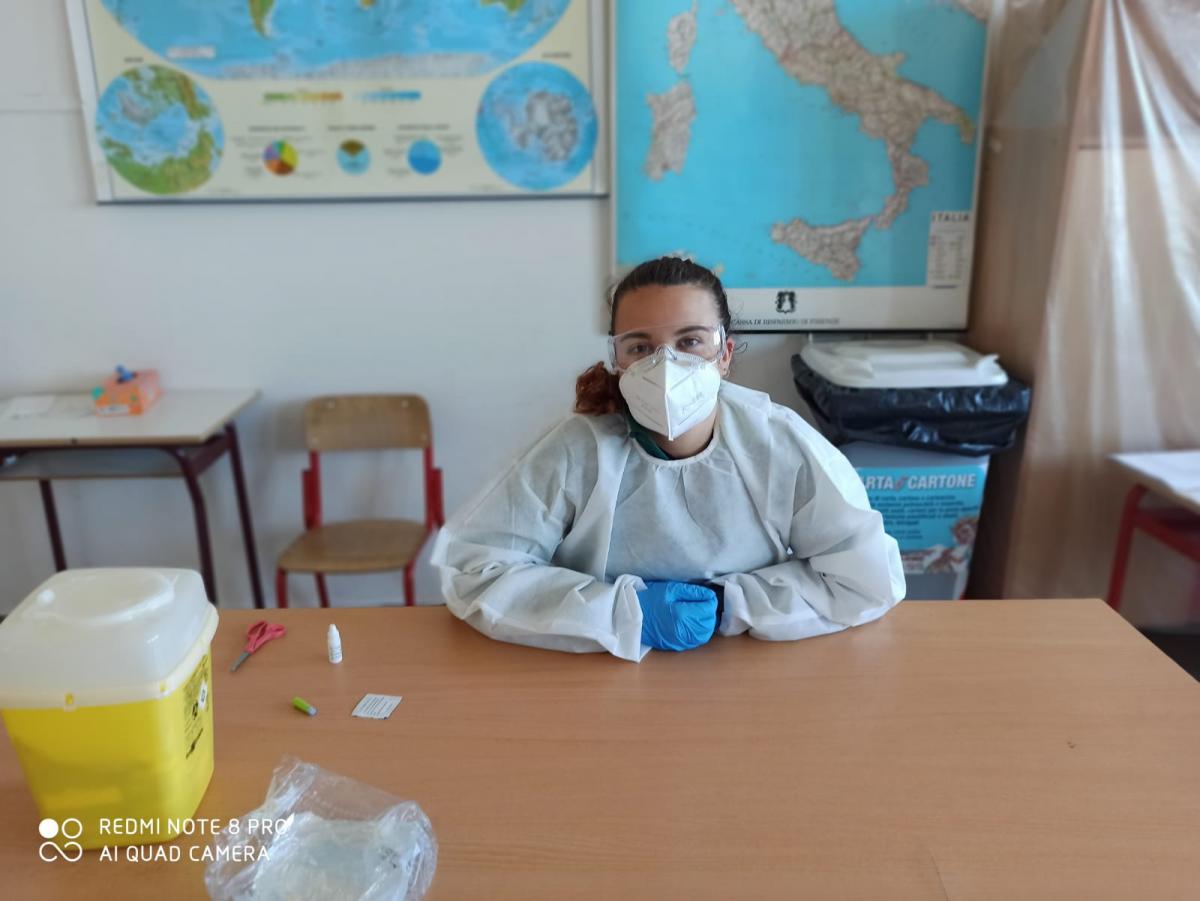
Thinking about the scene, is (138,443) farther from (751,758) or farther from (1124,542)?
(1124,542)

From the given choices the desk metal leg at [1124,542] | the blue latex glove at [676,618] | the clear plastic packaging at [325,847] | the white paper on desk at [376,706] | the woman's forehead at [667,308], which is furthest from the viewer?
the desk metal leg at [1124,542]

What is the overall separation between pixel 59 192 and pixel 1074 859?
294 cm

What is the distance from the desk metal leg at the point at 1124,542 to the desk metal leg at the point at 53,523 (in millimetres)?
3096

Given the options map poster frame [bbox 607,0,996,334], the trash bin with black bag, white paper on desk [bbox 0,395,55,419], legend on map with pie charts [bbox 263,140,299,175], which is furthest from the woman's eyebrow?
white paper on desk [bbox 0,395,55,419]

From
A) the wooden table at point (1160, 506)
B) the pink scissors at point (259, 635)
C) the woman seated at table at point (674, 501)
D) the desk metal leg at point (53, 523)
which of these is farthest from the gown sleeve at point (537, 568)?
the desk metal leg at point (53, 523)

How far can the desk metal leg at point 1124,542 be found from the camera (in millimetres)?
2227

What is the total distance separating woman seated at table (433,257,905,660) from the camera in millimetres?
1208

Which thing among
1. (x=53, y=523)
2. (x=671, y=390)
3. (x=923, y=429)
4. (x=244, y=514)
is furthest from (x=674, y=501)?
(x=53, y=523)

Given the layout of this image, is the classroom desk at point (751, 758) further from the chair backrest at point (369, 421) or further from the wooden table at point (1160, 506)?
the chair backrest at point (369, 421)

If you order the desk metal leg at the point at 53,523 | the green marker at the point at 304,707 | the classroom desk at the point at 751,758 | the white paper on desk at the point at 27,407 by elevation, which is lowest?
the desk metal leg at the point at 53,523

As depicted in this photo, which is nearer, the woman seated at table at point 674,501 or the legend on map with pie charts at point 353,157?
the woman seated at table at point 674,501

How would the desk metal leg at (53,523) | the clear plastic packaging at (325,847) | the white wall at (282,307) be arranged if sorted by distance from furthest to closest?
1. the desk metal leg at (53,523)
2. the white wall at (282,307)
3. the clear plastic packaging at (325,847)

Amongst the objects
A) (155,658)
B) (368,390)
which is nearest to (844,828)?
(155,658)

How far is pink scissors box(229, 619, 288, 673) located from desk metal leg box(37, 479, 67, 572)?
1868mm
